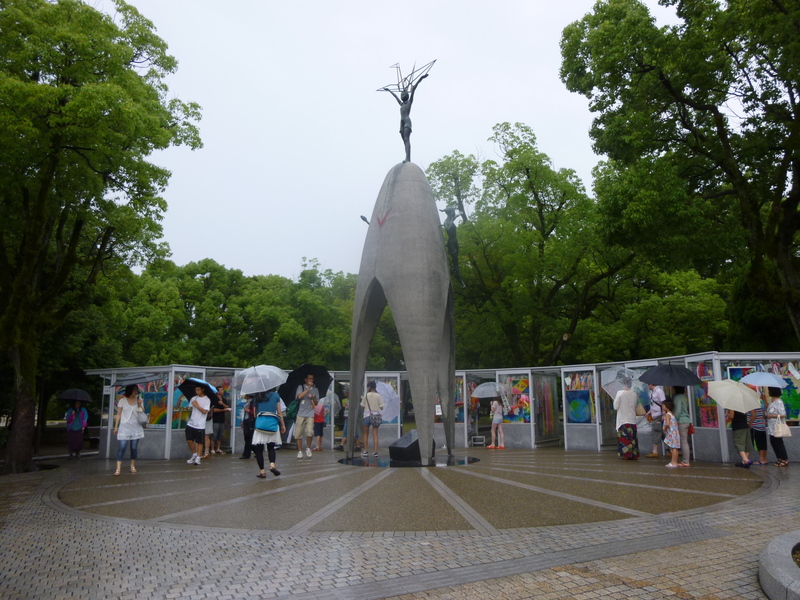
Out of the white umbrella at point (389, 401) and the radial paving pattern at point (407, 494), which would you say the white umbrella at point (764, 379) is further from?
the white umbrella at point (389, 401)

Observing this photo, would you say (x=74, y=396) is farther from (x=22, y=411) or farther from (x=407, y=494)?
(x=407, y=494)

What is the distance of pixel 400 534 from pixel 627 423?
888 centimetres

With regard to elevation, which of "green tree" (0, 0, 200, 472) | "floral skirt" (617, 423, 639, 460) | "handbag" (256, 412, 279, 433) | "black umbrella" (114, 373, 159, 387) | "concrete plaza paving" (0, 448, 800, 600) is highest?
"green tree" (0, 0, 200, 472)

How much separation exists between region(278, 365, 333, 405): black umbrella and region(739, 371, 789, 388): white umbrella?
9950mm

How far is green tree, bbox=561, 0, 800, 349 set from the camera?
14.2 m

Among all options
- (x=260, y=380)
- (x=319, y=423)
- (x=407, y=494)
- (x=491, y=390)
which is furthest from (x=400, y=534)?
(x=491, y=390)

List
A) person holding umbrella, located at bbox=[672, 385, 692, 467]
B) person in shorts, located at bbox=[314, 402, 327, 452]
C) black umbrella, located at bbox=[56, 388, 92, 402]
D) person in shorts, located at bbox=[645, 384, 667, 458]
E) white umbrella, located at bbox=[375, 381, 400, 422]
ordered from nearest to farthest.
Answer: person holding umbrella, located at bbox=[672, 385, 692, 467], person in shorts, located at bbox=[645, 384, 667, 458], black umbrella, located at bbox=[56, 388, 92, 402], person in shorts, located at bbox=[314, 402, 327, 452], white umbrella, located at bbox=[375, 381, 400, 422]

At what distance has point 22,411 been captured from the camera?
13.3 metres

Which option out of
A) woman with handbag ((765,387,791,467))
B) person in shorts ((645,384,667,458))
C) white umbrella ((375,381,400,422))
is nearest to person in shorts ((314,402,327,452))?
white umbrella ((375,381,400,422))

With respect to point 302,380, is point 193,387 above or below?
below

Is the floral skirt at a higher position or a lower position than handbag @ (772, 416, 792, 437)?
lower

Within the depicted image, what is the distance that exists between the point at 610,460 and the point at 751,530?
742 centimetres

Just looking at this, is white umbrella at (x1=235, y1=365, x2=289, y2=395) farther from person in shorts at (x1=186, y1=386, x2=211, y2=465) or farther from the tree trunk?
the tree trunk

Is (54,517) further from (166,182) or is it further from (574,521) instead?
(166,182)
